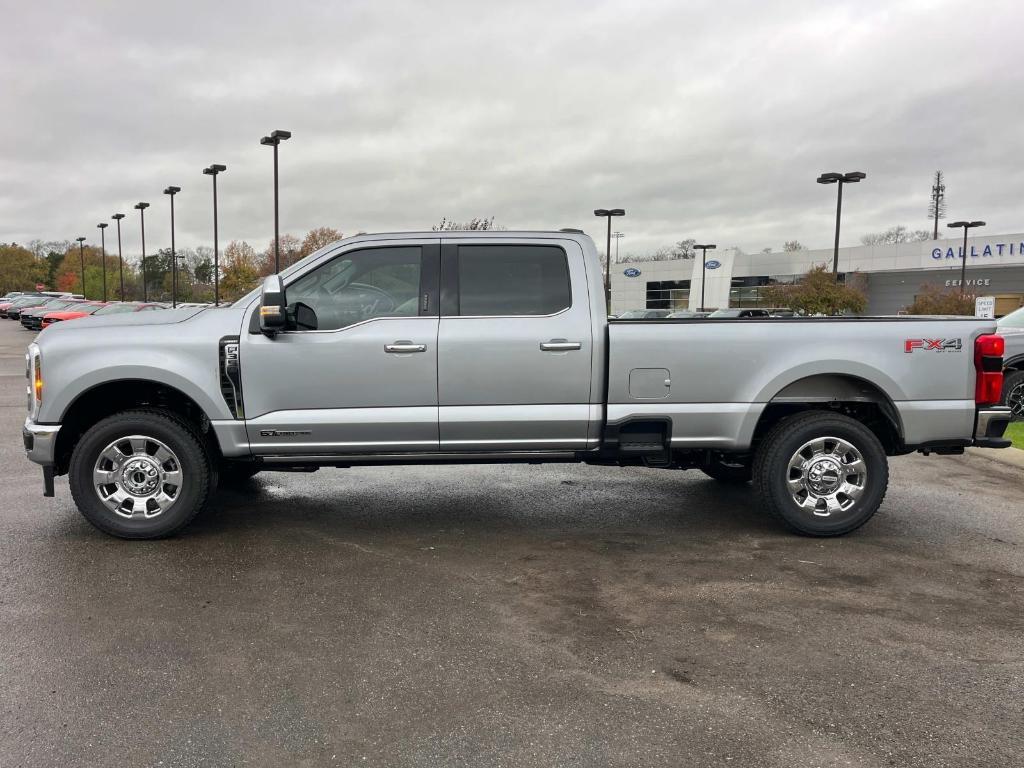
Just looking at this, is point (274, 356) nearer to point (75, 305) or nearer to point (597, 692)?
point (597, 692)

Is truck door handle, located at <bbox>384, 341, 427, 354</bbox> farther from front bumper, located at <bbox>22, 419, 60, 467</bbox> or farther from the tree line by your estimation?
the tree line

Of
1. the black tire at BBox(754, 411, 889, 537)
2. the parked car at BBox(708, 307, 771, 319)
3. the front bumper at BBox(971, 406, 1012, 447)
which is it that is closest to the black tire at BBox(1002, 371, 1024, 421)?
the parked car at BBox(708, 307, 771, 319)

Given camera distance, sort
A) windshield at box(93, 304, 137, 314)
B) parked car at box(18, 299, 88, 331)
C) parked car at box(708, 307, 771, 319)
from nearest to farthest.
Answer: parked car at box(708, 307, 771, 319) → windshield at box(93, 304, 137, 314) → parked car at box(18, 299, 88, 331)

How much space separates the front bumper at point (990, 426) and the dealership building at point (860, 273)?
4681 cm

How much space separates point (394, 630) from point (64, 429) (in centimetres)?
299

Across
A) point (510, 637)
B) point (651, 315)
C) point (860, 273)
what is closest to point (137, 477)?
point (510, 637)

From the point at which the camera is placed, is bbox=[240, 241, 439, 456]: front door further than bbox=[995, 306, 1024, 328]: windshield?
No

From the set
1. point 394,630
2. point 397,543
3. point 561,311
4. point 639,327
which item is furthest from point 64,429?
point 639,327

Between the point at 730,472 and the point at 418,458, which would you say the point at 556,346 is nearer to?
the point at 418,458

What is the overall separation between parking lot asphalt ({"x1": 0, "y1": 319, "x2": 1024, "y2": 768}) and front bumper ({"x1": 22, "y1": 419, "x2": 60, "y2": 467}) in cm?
59

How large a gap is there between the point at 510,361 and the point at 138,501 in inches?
106

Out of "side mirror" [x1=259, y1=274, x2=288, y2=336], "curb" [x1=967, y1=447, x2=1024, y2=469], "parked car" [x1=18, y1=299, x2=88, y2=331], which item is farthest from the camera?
"parked car" [x1=18, y1=299, x2=88, y2=331]

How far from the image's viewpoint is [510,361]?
5543 millimetres

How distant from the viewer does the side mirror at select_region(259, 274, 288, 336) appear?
5207mm
